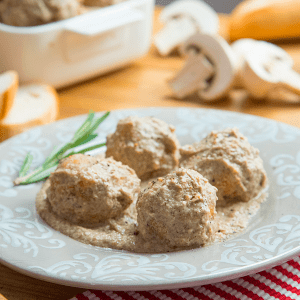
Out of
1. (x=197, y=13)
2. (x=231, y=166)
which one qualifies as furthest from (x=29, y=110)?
(x=197, y=13)

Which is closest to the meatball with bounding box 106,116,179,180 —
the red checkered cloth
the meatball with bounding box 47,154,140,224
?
the meatball with bounding box 47,154,140,224

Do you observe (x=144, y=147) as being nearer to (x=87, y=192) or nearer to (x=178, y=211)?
(x=87, y=192)

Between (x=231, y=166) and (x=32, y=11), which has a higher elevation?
(x=32, y=11)

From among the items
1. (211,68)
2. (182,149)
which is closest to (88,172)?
(182,149)

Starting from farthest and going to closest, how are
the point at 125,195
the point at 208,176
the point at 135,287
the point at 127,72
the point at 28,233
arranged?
the point at 127,72 < the point at 208,176 < the point at 125,195 < the point at 28,233 < the point at 135,287

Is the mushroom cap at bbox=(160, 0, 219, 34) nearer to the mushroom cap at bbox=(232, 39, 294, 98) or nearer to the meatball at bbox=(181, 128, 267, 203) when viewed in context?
the mushroom cap at bbox=(232, 39, 294, 98)

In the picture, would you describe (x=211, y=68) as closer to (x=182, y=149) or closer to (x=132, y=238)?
(x=182, y=149)
